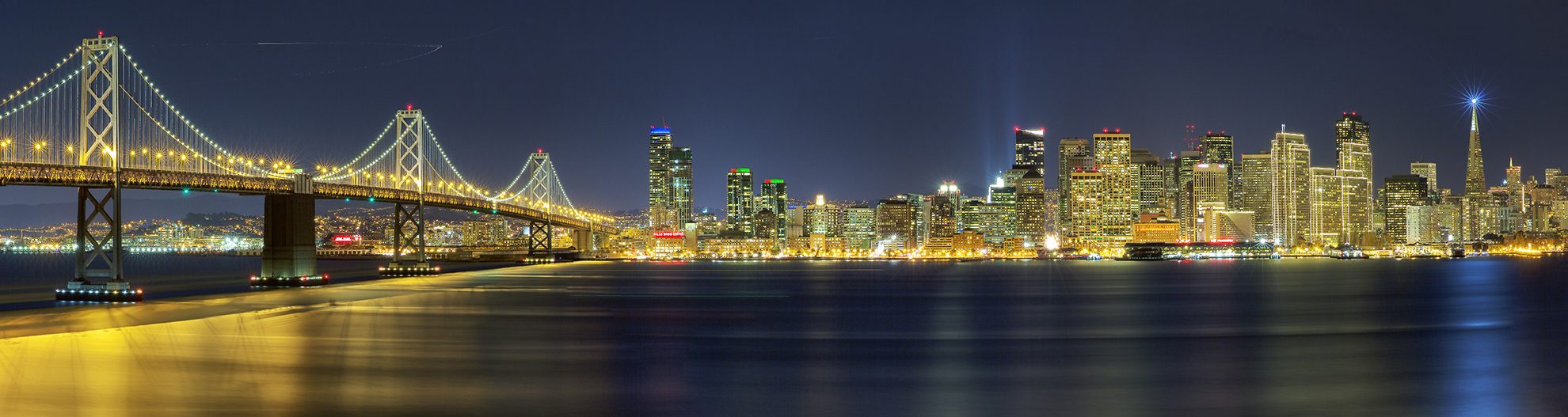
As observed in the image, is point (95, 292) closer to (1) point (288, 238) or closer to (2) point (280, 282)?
(2) point (280, 282)

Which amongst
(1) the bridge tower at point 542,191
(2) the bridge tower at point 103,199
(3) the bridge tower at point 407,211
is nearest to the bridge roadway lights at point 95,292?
(2) the bridge tower at point 103,199

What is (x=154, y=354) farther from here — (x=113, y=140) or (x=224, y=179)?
(x=224, y=179)

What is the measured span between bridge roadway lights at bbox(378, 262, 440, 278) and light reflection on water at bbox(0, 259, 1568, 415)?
3400cm

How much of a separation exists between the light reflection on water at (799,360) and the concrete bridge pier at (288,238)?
34.0ft

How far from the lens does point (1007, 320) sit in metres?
49.3

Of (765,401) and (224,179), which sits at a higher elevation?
(224,179)

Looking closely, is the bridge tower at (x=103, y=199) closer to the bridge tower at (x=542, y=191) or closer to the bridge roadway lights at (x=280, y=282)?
the bridge roadway lights at (x=280, y=282)

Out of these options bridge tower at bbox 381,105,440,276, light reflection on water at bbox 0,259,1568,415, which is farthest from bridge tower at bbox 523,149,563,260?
light reflection on water at bbox 0,259,1568,415

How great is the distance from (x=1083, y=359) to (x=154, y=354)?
2171 cm

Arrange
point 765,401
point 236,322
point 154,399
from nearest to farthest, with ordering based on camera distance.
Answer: point 154,399 < point 765,401 < point 236,322

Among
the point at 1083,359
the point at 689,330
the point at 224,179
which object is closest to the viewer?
the point at 1083,359

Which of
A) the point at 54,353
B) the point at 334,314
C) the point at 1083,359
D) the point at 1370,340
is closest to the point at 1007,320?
the point at 1370,340

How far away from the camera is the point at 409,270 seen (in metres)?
92.6

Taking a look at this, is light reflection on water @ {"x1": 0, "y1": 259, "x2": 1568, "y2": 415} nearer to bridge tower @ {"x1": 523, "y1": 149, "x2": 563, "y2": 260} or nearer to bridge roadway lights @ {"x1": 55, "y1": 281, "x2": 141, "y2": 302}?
bridge roadway lights @ {"x1": 55, "y1": 281, "x2": 141, "y2": 302}
